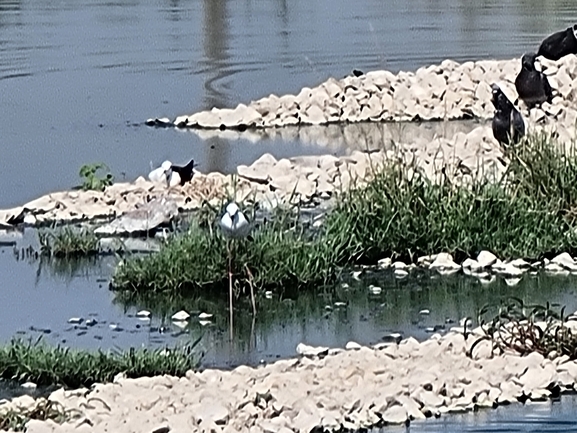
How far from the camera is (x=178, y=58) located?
90.4ft

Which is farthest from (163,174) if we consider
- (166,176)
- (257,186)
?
(257,186)

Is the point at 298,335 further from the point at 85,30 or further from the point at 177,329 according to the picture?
the point at 85,30

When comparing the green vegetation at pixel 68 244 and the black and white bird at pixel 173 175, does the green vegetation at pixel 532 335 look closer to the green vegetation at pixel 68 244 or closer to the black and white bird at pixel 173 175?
the green vegetation at pixel 68 244

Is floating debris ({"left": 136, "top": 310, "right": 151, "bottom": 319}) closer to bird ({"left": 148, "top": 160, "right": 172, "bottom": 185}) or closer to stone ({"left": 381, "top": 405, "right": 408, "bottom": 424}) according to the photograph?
stone ({"left": 381, "top": 405, "right": 408, "bottom": 424})

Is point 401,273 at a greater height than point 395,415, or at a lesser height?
lesser

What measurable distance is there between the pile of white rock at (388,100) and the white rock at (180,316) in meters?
9.64

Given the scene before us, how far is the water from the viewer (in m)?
18.5

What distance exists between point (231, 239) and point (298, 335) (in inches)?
38.5

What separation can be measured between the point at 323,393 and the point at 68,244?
15.1 ft

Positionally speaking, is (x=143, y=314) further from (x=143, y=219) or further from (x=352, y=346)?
(x=143, y=219)

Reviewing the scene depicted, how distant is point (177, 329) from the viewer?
10.5 meters

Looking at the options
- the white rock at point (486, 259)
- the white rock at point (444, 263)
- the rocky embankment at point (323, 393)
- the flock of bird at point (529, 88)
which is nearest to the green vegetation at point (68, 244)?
the white rock at point (444, 263)

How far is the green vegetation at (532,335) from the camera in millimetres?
9078

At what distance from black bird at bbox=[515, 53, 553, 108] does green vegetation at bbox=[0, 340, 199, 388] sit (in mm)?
11525
